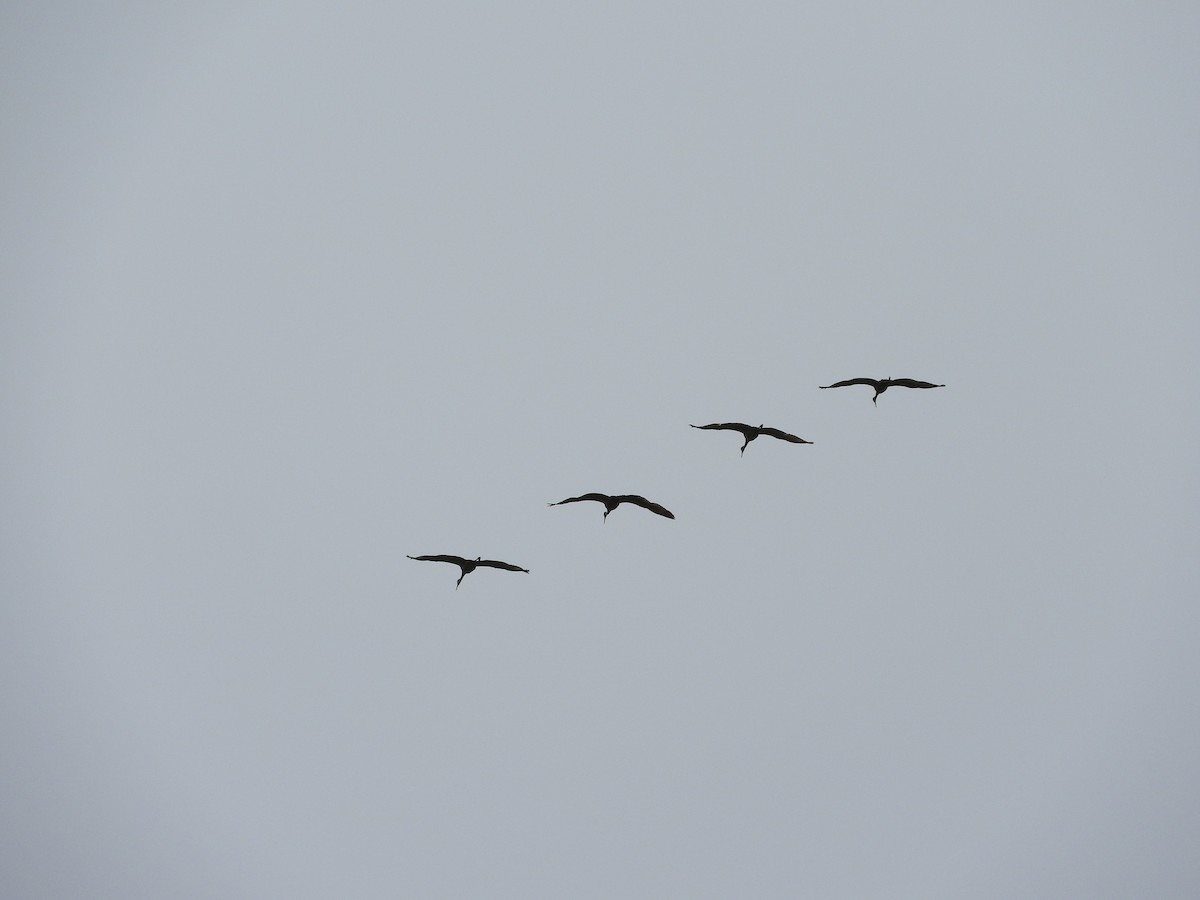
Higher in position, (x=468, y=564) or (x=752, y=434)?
(x=752, y=434)

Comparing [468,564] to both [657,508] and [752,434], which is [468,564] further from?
[752,434]

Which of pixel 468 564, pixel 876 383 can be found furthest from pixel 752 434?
pixel 468 564

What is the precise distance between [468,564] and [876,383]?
61.3 ft

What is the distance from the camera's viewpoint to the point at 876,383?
49812 mm

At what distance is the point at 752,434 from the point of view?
52.4 m

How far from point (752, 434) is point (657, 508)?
637cm

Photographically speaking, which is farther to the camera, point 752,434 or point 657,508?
point 752,434

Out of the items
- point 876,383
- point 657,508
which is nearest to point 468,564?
point 657,508

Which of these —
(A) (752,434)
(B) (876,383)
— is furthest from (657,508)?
(B) (876,383)

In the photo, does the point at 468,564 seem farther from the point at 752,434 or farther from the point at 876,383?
the point at 876,383

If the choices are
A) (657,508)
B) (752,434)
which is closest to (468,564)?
(657,508)

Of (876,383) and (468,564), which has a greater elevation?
(876,383)

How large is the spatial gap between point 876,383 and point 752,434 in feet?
19.2

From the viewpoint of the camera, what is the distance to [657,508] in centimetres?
4888
